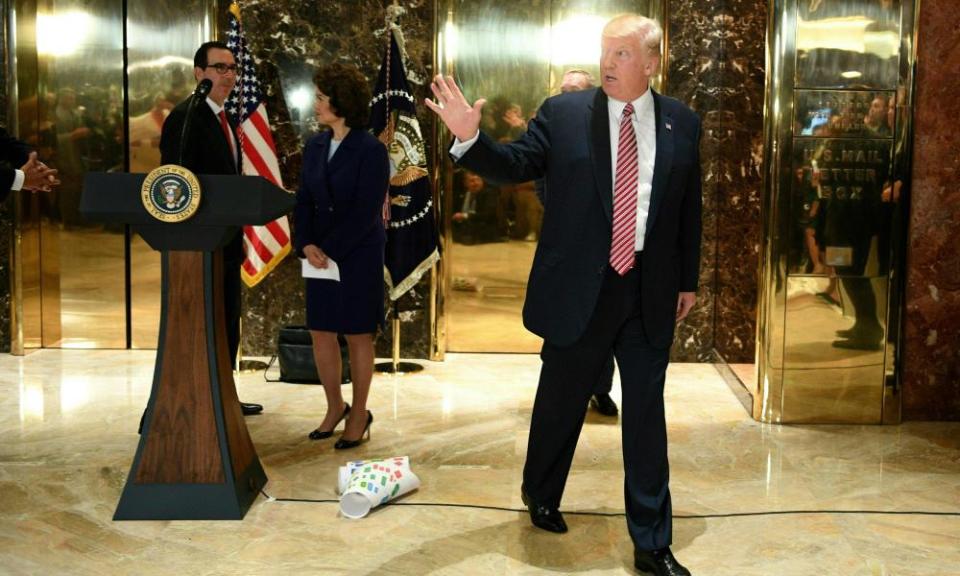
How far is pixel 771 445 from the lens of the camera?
494cm

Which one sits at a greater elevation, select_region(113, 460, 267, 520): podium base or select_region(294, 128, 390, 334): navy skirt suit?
select_region(294, 128, 390, 334): navy skirt suit

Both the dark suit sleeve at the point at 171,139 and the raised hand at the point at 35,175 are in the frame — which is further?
the dark suit sleeve at the point at 171,139

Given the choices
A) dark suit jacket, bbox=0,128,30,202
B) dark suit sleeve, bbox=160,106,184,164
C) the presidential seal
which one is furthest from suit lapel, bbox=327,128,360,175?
dark suit jacket, bbox=0,128,30,202

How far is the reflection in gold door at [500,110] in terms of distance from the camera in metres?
6.73

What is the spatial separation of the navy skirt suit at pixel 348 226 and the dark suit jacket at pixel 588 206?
1347mm

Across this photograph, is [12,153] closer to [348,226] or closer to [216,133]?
[216,133]

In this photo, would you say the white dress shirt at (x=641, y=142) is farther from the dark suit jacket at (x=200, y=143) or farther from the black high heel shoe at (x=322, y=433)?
the dark suit jacket at (x=200, y=143)

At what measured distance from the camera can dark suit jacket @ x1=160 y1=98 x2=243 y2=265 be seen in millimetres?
4859

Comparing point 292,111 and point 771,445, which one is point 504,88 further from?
point 771,445

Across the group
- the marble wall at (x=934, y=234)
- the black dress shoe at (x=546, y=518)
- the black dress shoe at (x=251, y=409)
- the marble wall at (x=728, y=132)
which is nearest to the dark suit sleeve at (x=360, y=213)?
the black dress shoe at (x=251, y=409)

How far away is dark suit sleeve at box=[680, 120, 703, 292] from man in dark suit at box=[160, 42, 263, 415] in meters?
2.19

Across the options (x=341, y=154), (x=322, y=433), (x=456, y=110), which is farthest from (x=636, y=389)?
(x=322, y=433)

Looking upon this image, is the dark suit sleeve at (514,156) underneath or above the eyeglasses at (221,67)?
underneath

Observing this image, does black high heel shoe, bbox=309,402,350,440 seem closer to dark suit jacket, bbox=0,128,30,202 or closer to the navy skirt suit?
the navy skirt suit
